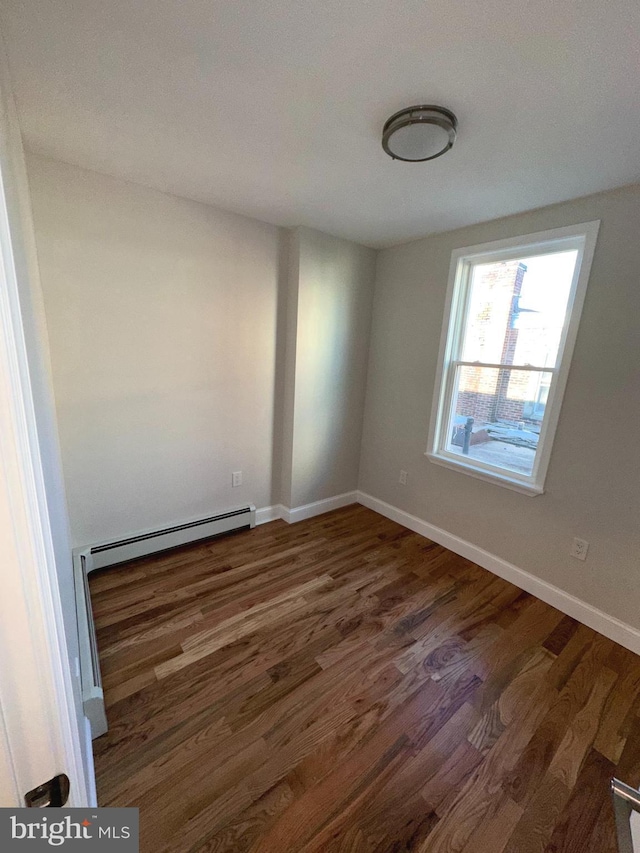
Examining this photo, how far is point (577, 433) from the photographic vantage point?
1.98 meters

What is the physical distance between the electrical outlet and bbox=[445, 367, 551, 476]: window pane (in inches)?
18.7

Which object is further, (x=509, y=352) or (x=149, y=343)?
(x=509, y=352)

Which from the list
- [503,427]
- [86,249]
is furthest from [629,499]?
[86,249]

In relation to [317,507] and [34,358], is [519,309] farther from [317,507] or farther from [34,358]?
[34,358]

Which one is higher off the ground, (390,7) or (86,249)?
(390,7)

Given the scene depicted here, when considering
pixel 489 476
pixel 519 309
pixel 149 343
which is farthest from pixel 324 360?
pixel 489 476

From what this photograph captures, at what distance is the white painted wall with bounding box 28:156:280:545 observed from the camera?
1.87 m

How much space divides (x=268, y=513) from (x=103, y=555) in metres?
1.24

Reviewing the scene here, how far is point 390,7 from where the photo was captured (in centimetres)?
91

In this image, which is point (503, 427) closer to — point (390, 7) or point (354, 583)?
point (354, 583)

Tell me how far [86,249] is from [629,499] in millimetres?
3266

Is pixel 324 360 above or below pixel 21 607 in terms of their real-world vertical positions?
above

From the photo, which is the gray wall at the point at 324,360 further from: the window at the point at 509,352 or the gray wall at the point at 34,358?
the gray wall at the point at 34,358

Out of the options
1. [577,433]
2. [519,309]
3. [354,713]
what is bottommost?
[354,713]
